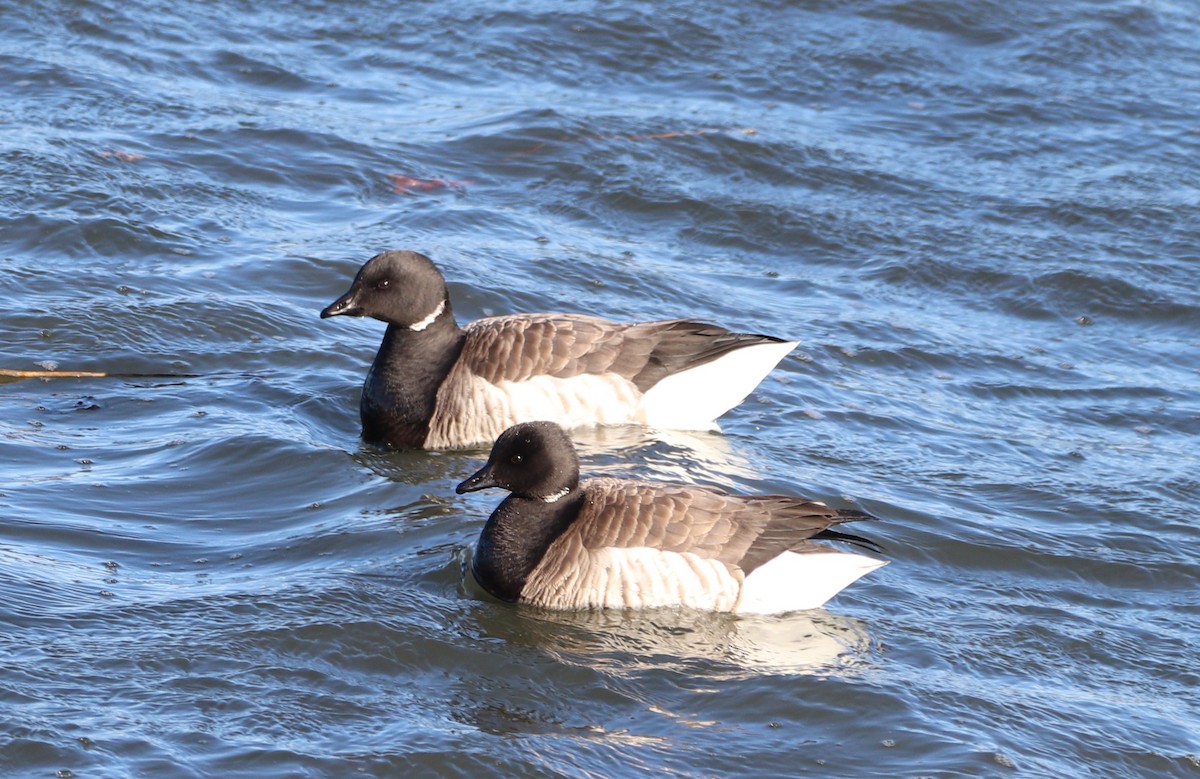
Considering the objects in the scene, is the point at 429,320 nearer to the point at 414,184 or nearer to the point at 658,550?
the point at 658,550

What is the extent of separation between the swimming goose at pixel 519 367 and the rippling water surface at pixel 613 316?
0.93 ft

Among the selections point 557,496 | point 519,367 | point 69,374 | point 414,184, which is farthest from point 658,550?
point 414,184

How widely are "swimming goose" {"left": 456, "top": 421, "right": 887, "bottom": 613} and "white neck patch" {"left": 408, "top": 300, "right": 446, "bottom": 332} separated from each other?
2427mm

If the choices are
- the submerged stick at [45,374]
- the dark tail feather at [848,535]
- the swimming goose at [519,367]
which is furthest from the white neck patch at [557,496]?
the submerged stick at [45,374]

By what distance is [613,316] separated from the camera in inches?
461

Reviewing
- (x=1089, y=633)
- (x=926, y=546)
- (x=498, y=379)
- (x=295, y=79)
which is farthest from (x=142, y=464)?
(x=295, y=79)

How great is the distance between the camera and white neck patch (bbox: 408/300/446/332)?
9984mm

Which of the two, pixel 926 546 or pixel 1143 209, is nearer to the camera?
pixel 926 546

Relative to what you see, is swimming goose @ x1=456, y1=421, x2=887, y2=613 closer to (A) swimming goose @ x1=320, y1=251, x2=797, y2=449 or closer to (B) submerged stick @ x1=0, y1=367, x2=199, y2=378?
(A) swimming goose @ x1=320, y1=251, x2=797, y2=449

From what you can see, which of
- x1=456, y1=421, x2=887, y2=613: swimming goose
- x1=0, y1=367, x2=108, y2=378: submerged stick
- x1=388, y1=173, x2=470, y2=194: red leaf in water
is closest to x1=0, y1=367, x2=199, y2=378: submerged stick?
x1=0, y1=367, x2=108, y2=378: submerged stick

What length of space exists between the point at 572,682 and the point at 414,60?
37.0ft

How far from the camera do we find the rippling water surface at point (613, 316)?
6.54 meters

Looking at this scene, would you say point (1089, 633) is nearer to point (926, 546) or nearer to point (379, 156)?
point (926, 546)

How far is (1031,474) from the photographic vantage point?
9789 mm
